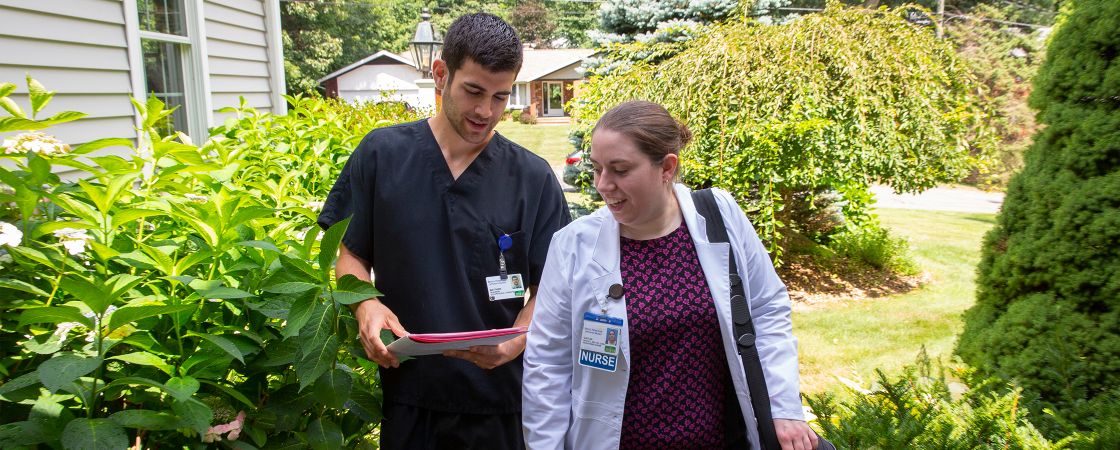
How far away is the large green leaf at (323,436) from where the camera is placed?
196 centimetres

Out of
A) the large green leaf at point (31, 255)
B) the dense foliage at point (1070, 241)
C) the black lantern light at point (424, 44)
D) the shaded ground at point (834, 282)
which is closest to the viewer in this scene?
the large green leaf at point (31, 255)

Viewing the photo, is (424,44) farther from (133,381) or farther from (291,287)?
(133,381)

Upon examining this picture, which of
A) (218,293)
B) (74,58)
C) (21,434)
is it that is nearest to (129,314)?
(218,293)

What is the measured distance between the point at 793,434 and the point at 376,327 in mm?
1053

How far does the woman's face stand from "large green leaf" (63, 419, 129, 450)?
1.16 m

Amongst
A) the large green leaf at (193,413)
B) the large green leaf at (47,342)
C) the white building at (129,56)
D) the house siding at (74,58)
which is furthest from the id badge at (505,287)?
the house siding at (74,58)

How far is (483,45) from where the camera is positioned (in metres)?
1.95

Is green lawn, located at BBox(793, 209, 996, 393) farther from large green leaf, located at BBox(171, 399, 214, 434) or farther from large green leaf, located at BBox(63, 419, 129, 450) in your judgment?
large green leaf, located at BBox(63, 419, 129, 450)

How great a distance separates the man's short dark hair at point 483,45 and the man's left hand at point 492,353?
701 millimetres

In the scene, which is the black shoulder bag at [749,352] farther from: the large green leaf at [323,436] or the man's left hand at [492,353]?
the large green leaf at [323,436]

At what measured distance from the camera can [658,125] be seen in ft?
6.31

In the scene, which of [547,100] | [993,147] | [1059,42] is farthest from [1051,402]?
[547,100]

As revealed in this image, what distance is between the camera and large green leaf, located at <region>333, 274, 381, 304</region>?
1.85 meters

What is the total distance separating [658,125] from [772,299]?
1.83 ft
